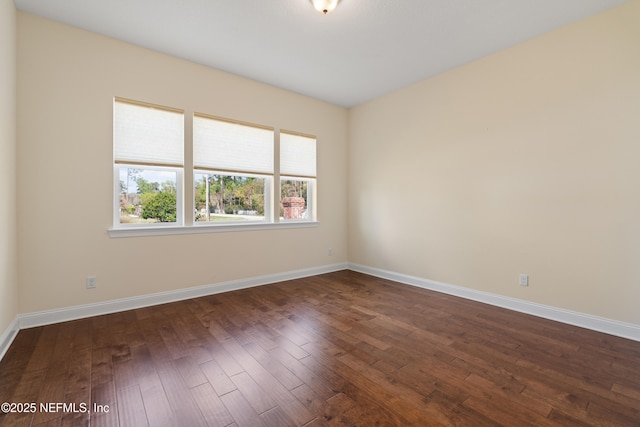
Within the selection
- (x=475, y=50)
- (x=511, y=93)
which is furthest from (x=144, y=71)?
(x=511, y=93)

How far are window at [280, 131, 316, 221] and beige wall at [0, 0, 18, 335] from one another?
9.46 feet

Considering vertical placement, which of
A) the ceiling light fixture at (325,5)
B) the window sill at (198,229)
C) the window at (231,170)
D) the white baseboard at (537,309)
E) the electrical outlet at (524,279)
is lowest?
the white baseboard at (537,309)

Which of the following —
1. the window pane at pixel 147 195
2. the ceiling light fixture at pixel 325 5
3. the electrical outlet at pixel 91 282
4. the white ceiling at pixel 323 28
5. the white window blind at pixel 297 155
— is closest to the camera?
the ceiling light fixture at pixel 325 5

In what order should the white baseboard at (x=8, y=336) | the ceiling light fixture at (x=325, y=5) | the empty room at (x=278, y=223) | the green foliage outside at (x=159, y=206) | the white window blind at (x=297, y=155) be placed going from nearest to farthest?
the empty room at (x=278, y=223) → the white baseboard at (x=8, y=336) → the ceiling light fixture at (x=325, y=5) → the green foliage outside at (x=159, y=206) → the white window blind at (x=297, y=155)

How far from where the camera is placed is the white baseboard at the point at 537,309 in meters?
2.57

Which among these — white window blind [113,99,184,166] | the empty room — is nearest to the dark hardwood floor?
the empty room

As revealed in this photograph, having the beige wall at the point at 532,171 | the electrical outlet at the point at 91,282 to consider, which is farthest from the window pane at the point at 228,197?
the beige wall at the point at 532,171

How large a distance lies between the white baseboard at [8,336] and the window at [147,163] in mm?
1178

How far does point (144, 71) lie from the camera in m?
3.24

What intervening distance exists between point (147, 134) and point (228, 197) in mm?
1229

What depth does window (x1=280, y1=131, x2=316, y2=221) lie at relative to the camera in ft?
14.8

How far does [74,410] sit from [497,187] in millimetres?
4180

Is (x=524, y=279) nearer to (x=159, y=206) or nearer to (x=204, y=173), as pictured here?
(x=204, y=173)

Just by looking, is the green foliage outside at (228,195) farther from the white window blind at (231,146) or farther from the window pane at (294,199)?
the window pane at (294,199)
